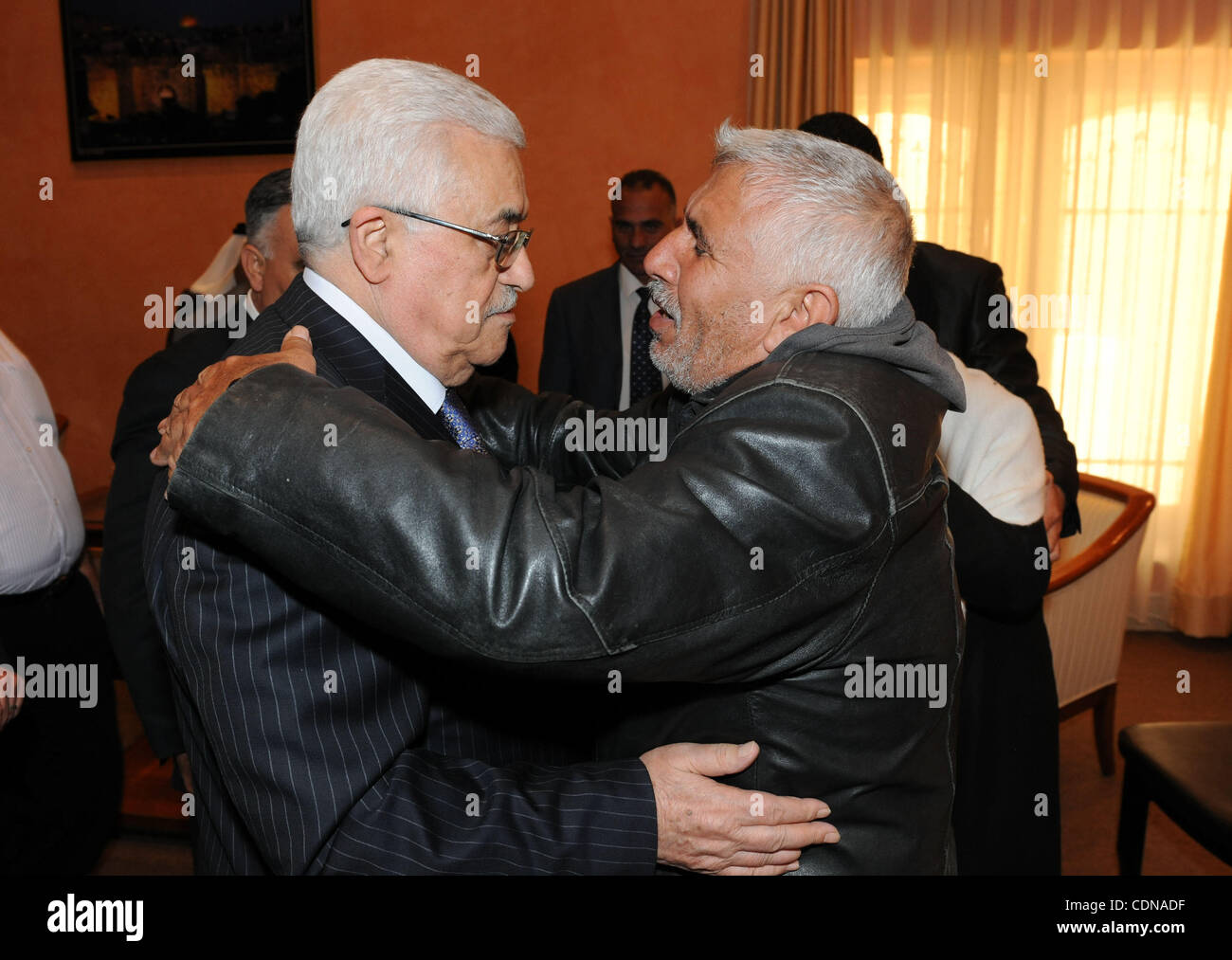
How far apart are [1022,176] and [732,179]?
4183 mm

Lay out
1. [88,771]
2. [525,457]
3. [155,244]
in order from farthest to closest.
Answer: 1. [155,244]
2. [88,771]
3. [525,457]

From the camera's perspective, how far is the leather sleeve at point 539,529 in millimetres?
932

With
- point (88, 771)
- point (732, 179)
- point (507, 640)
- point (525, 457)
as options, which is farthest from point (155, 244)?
point (507, 640)

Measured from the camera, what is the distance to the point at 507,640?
0.95 meters

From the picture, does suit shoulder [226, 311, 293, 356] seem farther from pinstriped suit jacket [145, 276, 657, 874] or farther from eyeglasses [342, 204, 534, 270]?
eyeglasses [342, 204, 534, 270]

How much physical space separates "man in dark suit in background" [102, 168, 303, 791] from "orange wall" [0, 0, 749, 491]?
2.88 metres

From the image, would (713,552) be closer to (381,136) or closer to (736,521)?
(736,521)

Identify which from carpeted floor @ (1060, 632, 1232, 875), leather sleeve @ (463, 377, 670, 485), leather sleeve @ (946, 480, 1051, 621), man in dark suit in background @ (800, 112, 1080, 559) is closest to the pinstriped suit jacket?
leather sleeve @ (463, 377, 670, 485)

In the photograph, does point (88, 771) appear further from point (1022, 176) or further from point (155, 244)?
point (1022, 176)

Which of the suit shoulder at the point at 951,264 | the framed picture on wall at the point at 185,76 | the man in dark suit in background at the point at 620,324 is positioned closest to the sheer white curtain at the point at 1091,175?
the man in dark suit in background at the point at 620,324

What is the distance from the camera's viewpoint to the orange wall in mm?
4953

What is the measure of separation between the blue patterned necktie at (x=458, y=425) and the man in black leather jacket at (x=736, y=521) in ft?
1.02

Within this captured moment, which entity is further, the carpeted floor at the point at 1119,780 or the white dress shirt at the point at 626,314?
the white dress shirt at the point at 626,314

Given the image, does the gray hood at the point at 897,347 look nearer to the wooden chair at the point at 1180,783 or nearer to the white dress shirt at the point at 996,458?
the white dress shirt at the point at 996,458
